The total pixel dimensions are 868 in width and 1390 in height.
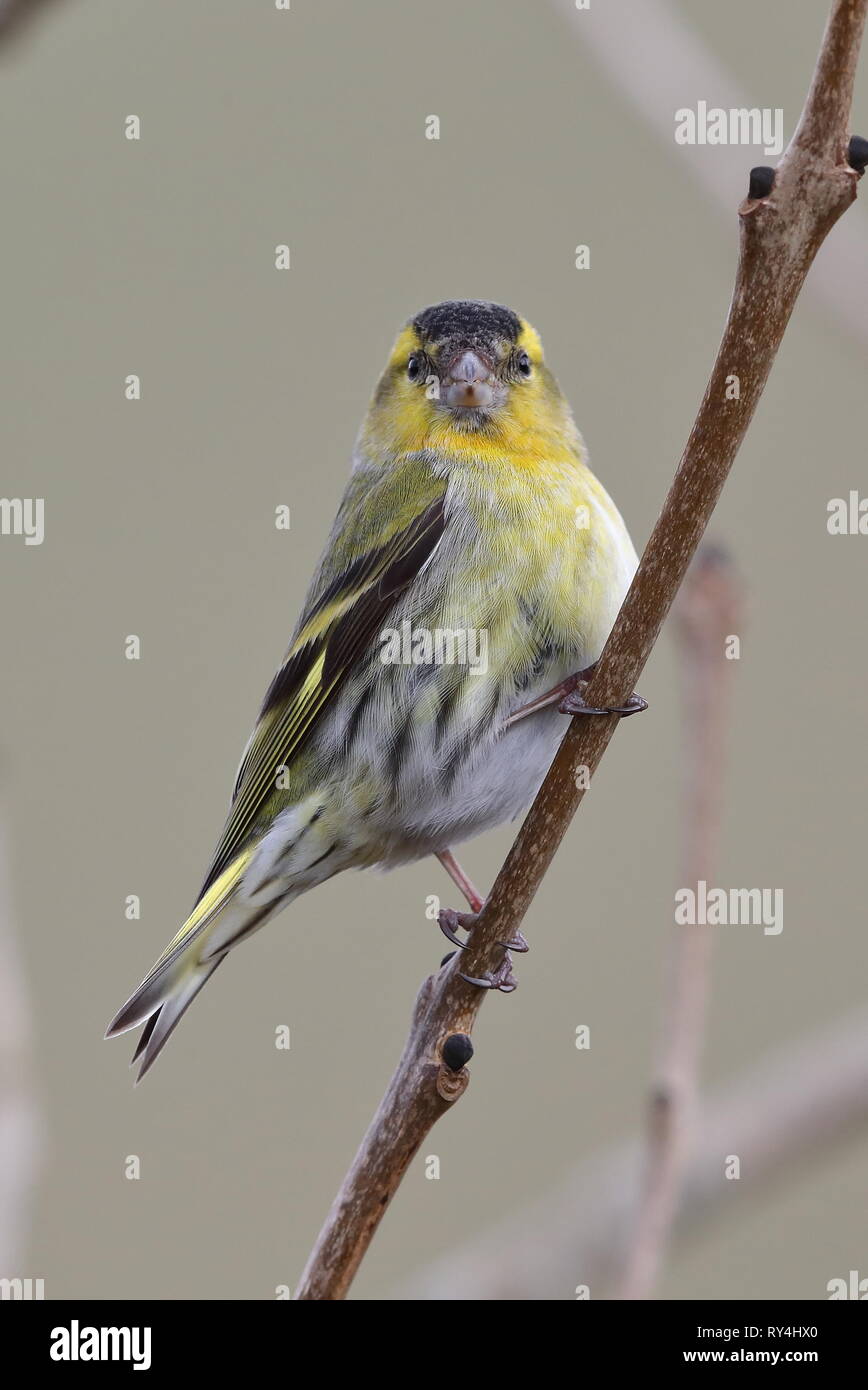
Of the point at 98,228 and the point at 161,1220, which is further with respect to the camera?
the point at 98,228

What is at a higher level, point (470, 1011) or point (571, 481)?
point (571, 481)

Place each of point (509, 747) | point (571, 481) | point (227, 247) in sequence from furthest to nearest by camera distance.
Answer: point (227, 247) → point (571, 481) → point (509, 747)

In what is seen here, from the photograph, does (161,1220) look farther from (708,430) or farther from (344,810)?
(708,430)

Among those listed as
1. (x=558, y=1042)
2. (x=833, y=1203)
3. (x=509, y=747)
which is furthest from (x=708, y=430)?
(x=833, y=1203)

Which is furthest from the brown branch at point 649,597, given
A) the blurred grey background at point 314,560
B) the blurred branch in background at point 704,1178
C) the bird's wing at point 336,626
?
the blurred grey background at point 314,560

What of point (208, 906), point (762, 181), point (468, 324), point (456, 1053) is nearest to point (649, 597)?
point (762, 181)

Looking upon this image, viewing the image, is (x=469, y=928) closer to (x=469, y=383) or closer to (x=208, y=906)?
(x=208, y=906)
